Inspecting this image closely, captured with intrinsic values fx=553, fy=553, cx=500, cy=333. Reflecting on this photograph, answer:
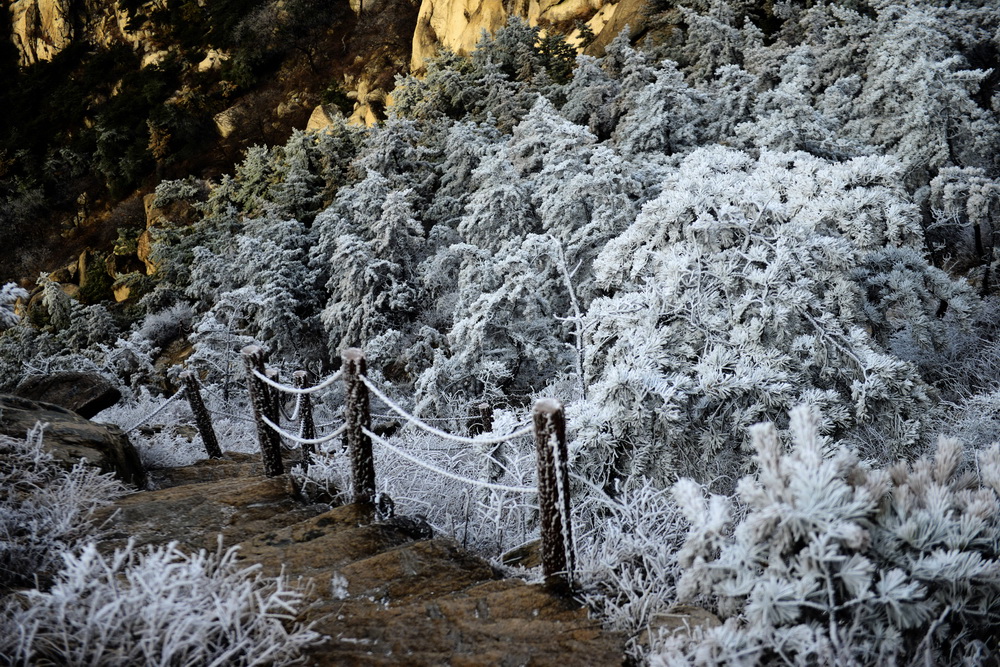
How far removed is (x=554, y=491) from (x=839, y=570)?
129 cm

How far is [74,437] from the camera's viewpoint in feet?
17.0

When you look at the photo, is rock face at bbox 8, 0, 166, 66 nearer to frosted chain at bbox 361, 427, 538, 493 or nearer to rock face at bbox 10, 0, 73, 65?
rock face at bbox 10, 0, 73, 65

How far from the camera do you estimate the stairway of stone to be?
2463 millimetres

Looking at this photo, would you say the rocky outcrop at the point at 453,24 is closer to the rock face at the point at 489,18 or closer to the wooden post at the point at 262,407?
the rock face at the point at 489,18

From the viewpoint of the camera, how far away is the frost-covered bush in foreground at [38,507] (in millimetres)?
3047

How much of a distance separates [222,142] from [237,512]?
34.2 meters

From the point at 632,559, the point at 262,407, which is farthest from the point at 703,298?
the point at 262,407

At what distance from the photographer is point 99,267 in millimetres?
28734

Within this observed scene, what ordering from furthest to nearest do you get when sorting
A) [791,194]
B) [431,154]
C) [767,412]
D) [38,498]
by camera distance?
[431,154]
[791,194]
[767,412]
[38,498]

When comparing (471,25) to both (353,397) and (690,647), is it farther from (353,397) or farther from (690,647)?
(690,647)

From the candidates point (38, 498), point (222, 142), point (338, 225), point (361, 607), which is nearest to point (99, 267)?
point (222, 142)

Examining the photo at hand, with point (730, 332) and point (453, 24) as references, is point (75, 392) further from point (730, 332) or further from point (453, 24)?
point (453, 24)

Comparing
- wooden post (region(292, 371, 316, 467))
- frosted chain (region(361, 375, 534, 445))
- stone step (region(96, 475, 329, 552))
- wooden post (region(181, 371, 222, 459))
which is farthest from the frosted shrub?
wooden post (region(181, 371, 222, 459))

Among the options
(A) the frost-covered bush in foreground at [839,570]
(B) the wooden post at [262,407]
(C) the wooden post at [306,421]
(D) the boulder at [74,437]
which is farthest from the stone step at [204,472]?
(A) the frost-covered bush in foreground at [839,570]
